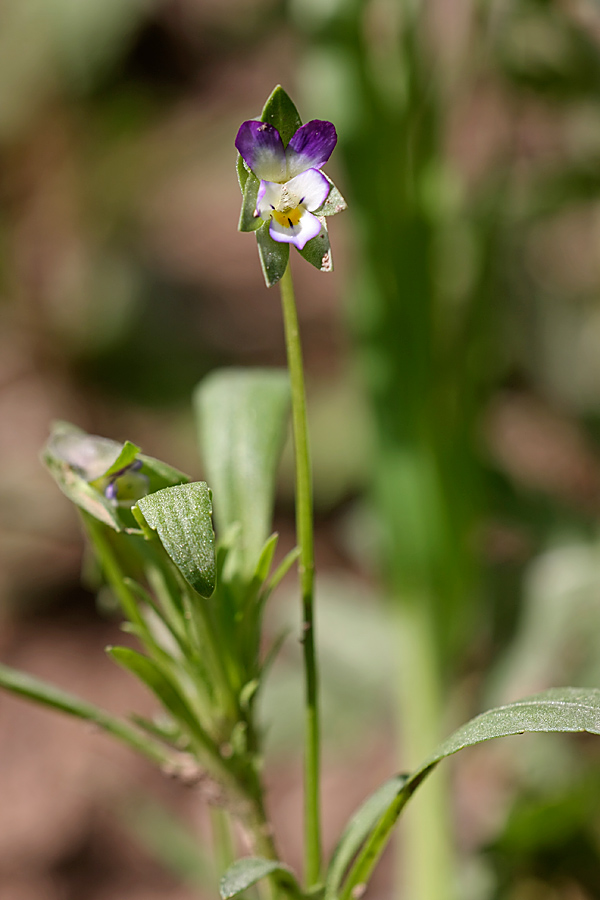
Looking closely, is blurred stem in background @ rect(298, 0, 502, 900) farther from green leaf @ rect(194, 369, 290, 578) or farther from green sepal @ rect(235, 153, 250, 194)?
green sepal @ rect(235, 153, 250, 194)

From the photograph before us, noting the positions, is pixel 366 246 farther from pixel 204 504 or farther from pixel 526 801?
pixel 204 504

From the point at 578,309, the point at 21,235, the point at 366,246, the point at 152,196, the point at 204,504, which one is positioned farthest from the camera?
the point at 152,196

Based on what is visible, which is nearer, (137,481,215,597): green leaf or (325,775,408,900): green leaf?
(137,481,215,597): green leaf

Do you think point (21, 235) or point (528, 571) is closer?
point (528, 571)

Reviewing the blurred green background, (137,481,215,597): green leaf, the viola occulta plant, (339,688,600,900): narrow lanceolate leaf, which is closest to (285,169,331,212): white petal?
the viola occulta plant

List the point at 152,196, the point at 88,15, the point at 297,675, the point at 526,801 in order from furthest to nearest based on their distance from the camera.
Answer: the point at 152,196
the point at 88,15
the point at 297,675
the point at 526,801

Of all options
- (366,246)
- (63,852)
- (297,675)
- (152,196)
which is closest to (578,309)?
(366,246)

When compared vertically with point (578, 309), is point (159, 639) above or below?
below
